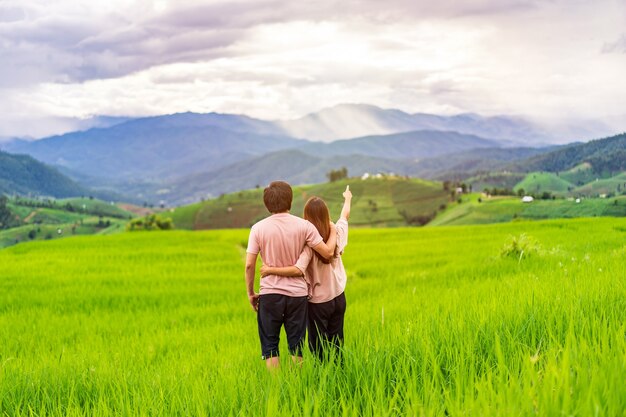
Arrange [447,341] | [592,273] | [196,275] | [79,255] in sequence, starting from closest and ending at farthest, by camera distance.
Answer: [447,341]
[592,273]
[196,275]
[79,255]

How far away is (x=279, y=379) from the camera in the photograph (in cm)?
442

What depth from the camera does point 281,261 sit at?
263 inches

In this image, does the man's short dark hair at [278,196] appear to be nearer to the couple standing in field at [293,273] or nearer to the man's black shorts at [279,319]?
the couple standing in field at [293,273]

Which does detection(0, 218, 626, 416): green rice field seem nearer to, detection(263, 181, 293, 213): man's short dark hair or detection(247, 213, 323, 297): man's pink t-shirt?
detection(247, 213, 323, 297): man's pink t-shirt

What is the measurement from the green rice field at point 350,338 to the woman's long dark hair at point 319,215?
1.32m

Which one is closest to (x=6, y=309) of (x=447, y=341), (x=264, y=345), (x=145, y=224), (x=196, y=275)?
(x=196, y=275)

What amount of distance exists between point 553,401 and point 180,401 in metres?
2.81

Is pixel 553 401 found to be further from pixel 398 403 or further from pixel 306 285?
pixel 306 285

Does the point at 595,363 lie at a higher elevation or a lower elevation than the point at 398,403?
higher

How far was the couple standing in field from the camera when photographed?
21.7 ft

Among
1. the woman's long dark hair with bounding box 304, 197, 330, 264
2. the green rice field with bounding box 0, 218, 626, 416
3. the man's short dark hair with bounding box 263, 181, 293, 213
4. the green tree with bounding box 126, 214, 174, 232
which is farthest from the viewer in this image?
the green tree with bounding box 126, 214, 174, 232

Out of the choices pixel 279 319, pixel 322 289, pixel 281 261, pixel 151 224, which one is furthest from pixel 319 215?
pixel 151 224


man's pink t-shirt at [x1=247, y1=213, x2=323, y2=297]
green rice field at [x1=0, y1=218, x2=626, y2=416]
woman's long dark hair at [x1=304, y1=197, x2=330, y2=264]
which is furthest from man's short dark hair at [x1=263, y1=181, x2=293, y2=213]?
green rice field at [x1=0, y1=218, x2=626, y2=416]

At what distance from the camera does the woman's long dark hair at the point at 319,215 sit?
6750 millimetres
